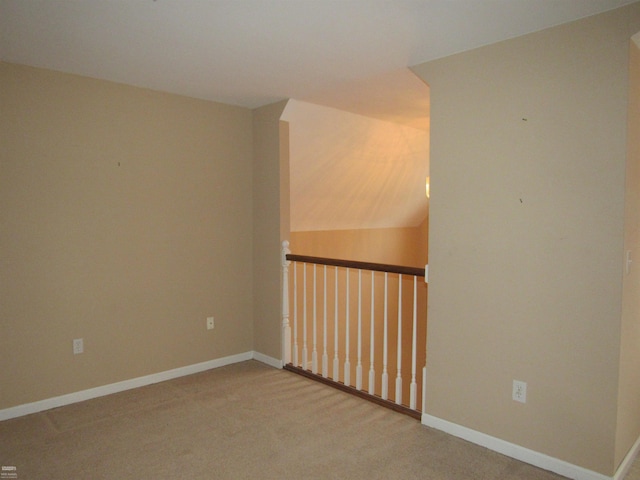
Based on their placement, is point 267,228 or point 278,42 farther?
point 267,228

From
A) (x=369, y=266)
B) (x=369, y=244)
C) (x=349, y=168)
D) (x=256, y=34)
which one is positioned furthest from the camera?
(x=369, y=244)

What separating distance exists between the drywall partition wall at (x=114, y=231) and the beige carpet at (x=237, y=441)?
16.1 inches

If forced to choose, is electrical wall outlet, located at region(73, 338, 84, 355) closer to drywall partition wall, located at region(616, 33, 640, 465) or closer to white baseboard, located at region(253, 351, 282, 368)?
white baseboard, located at region(253, 351, 282, 368)

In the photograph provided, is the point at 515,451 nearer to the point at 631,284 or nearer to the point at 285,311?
the point at 631,284

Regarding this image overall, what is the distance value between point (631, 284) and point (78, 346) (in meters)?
3.27

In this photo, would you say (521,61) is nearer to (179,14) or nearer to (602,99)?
(602,99)

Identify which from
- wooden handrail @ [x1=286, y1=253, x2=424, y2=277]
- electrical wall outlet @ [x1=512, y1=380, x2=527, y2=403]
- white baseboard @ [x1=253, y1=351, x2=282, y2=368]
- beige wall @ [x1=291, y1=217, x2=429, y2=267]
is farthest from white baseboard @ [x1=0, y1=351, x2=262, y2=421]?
electrical wall outlet @ [x1=512, y1=380, x2=527, y2=403]

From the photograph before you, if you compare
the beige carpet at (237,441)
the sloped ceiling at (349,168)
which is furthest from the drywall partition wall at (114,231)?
the sloped ceiling at (349,168)

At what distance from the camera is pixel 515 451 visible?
7.64 ft

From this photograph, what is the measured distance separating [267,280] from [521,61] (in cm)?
249

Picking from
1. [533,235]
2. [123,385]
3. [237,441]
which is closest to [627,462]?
[533,235]

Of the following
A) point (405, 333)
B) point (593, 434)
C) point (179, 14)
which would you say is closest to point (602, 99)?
point (593, 434)

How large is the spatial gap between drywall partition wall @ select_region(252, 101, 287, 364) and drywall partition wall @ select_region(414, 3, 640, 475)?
143 centimetres

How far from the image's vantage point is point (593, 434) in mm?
2088
